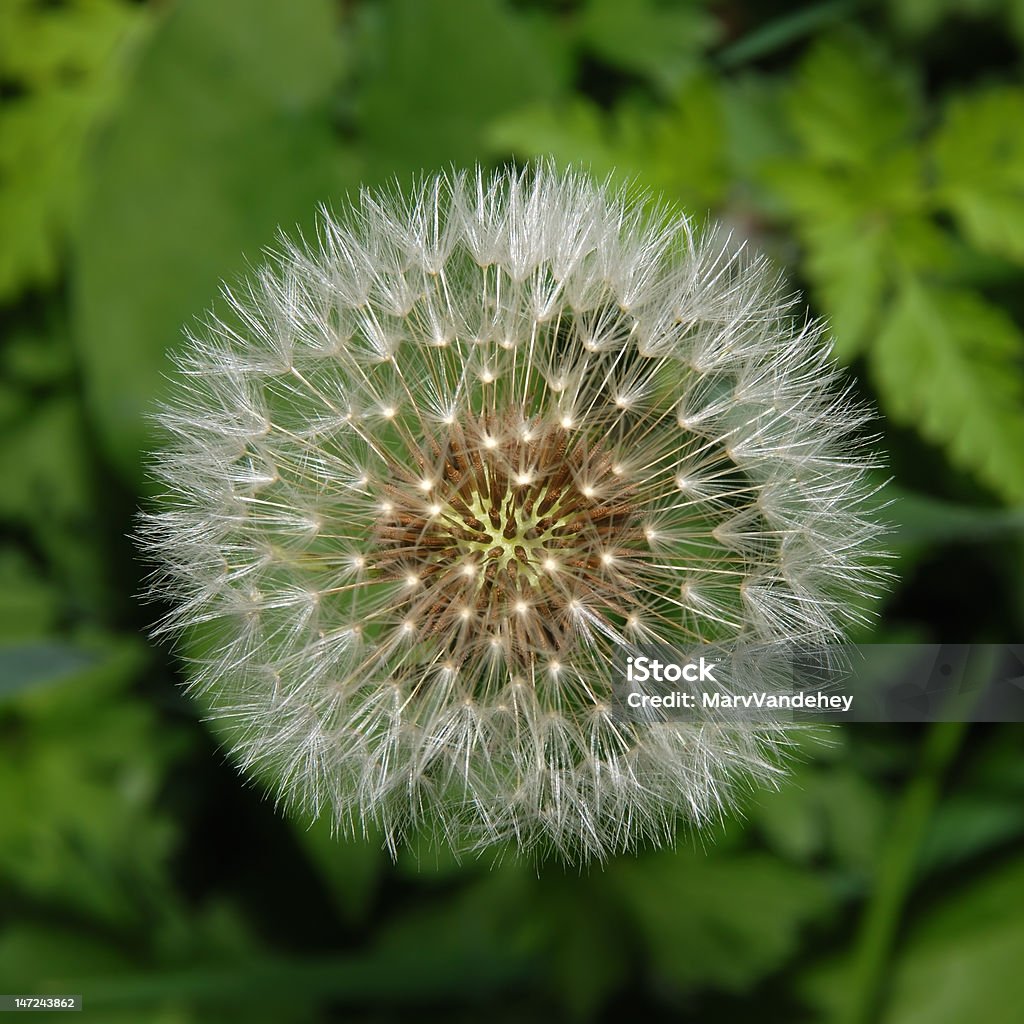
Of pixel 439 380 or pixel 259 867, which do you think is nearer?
pixel 439 380

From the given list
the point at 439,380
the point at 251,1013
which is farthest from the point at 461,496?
the point at 251,1013

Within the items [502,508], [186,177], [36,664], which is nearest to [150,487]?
[36,664]

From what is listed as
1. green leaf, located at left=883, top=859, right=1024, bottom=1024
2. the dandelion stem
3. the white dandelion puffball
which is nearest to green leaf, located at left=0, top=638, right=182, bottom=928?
the white dandelion puffball

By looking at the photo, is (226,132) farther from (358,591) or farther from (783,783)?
(783,783)

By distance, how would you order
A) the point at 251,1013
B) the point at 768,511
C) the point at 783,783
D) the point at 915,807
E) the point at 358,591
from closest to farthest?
1. the point at 768,511
2. the point at 358,591
3. the point at 783,783
4. the point at 915,807
5. the point at 251,1013

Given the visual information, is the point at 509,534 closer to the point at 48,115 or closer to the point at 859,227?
the point at 859,227

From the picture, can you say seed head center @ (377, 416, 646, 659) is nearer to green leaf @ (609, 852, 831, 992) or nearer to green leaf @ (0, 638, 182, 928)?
green leaf @ (609, 852, 831, 992)

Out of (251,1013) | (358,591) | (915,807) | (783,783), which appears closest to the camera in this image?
(358,591)
